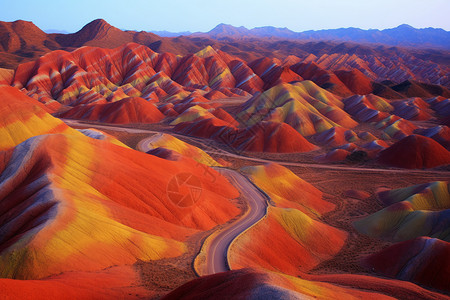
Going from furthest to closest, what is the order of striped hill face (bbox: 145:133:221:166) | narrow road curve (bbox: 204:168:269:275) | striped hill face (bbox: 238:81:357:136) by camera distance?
striped hill face (bbox: 238:81:357:136)
striped hill face (bbox: 145:133:221:166)
narrow road curve (bbox: 204:168:269:275)

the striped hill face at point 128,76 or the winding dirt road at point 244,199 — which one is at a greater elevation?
the striped hill face at point 128,76

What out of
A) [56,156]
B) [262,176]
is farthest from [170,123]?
[56,156]

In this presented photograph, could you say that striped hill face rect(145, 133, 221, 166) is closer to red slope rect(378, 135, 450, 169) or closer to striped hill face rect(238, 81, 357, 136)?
striped hill face rect(238, 81, 357, 136)

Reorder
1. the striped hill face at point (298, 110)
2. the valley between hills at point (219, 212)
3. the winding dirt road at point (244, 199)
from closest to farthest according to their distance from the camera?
the valley between hills at point (219, 212)
the winding dirt road at point (244, 199)
the striped hill face at point (298, 110)

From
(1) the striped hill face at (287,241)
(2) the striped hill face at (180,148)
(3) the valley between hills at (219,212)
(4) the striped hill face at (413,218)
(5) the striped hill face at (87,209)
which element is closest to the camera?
(3) the valley between hills at (219,212)

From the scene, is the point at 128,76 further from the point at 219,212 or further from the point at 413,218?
the point at 413,218

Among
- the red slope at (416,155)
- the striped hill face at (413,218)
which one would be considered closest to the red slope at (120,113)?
the red slope at (416,155)

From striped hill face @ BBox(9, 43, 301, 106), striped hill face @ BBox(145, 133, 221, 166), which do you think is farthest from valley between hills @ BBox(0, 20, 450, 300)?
striped hill face @ BBox(9, 43, 301, 106)

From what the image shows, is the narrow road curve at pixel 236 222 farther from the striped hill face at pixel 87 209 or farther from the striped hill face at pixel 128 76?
the striped hill face at pixel 128 76

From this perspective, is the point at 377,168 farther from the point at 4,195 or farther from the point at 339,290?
the point at 4,195
